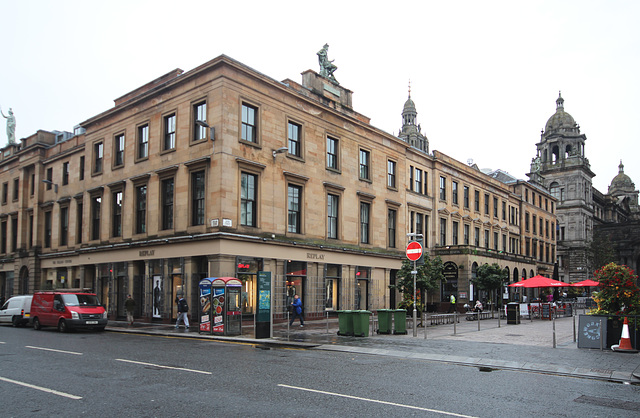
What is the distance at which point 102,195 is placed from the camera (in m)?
33.8

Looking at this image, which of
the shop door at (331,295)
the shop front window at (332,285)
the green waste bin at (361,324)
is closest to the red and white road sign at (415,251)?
the green waste bin at (361,324)

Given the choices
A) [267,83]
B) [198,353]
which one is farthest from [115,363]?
[267,83]

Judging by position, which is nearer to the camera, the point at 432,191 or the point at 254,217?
the point at 254,217

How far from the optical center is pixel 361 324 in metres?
20.1

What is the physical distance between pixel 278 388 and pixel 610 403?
5.93 metres

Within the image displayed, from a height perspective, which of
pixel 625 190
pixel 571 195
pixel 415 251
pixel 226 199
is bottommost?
pixel 415 251

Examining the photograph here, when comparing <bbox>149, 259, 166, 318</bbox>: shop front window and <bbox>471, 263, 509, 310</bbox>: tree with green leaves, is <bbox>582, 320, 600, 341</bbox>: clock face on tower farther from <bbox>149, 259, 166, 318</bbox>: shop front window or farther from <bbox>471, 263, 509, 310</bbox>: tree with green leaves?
<bbox>471, 263, 509, 310</bbox>: tree with green leaves

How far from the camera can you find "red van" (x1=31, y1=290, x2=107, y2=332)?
23.2 m

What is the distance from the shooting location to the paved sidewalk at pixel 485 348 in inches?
518

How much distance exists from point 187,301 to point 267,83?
490 inches

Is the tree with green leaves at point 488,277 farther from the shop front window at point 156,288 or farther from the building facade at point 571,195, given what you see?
the building facade at point 571,195

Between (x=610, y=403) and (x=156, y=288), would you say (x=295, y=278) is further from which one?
(x=610, y=403)

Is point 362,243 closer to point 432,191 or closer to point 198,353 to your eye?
point 432,191

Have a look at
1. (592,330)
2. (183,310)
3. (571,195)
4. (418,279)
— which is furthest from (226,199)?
(571,195)
